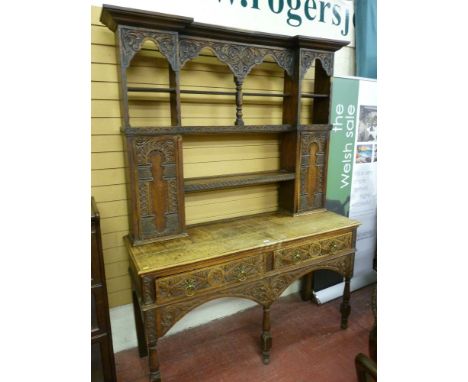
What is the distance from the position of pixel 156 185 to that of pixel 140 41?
2.52ft

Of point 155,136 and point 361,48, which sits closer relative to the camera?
point 155,136

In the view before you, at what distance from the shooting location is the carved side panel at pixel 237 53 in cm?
171

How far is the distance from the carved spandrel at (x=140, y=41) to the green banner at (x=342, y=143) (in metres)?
1.34

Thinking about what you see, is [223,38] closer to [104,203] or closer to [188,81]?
[188,81]

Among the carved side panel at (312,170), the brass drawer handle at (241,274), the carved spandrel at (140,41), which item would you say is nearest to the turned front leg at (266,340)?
the brass drawer handle at (241,274)

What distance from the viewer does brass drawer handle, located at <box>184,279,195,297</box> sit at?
1616 mm

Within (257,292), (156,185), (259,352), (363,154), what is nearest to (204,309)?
(259,352)

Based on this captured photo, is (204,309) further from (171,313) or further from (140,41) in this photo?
(140,41)

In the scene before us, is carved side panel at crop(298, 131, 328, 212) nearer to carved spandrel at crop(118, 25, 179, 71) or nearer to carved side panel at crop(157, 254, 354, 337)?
carved side panel at crop(157, 254, 354, 337)

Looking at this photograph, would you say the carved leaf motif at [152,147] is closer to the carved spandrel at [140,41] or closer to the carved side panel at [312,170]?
the carved spandrel at [140,41]

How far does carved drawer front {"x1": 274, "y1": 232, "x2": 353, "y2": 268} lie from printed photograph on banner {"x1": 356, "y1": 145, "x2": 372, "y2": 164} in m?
0.81
